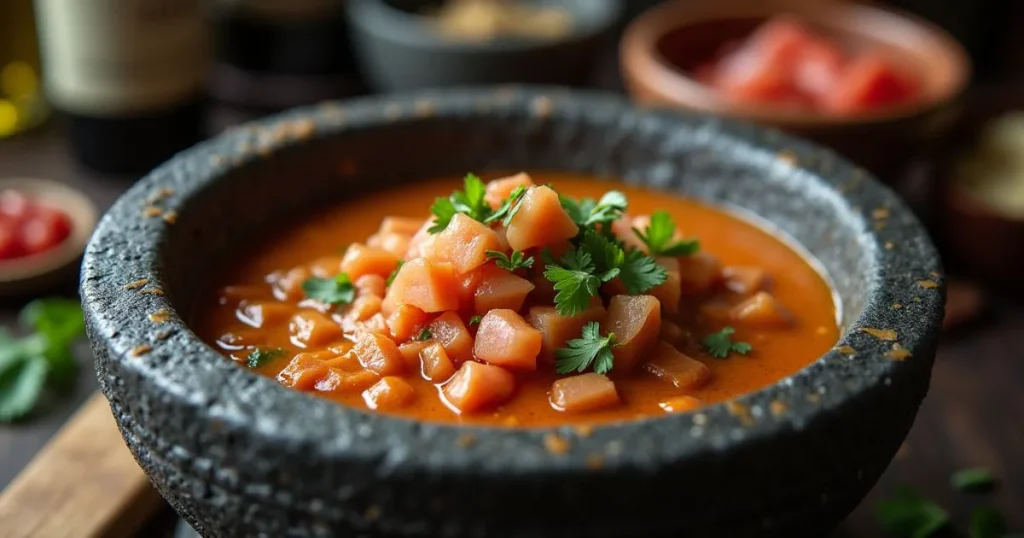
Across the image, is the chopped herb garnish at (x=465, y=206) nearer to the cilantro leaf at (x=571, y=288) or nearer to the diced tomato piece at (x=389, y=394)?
the cilantro leaf at (x=571, y=288)

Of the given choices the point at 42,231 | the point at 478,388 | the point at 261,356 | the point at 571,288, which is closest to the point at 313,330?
the point at 261,356

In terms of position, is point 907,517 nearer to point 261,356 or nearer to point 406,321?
point 406,321

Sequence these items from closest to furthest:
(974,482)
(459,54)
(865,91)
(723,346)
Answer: (723,346) < (974,482) < (865,91) < (459,54)

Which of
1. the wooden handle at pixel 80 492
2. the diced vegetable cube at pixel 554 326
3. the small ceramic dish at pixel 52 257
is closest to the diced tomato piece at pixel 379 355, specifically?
the diced vegetable cube at pixel 554 326

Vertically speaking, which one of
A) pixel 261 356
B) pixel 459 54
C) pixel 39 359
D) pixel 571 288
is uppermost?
pixel 571 288

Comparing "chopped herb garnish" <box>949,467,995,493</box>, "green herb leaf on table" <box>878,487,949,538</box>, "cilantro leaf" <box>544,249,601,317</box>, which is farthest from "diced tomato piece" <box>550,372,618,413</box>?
"chopped herb garnish" <box>949,467,995,493</box>

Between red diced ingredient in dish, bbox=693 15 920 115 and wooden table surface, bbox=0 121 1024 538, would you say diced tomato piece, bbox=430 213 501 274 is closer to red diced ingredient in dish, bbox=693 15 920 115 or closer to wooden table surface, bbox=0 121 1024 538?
wooden table surface, bbox=0 121 1024 538

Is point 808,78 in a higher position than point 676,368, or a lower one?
lower
